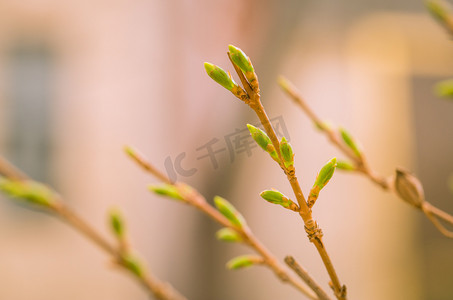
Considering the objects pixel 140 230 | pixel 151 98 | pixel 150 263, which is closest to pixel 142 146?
pixel 151 98

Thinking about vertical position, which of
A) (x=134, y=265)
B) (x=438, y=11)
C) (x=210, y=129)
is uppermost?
(x=210, y=129)

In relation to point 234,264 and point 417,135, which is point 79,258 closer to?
Answer: point 417,135

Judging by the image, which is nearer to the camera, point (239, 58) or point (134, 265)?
point (239, 58)

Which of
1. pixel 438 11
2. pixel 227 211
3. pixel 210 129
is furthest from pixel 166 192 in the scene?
pixel 210 129

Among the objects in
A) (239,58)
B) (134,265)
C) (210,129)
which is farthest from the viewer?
(210,129)

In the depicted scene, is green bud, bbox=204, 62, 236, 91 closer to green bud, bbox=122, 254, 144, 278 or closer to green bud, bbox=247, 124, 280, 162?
green bud, bbox=247, 124, 280, 162

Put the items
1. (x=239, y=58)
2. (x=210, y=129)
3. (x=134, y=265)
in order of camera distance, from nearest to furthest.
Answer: (x=239, y=58)
(x=134, y=265)
(x=210, y=129)

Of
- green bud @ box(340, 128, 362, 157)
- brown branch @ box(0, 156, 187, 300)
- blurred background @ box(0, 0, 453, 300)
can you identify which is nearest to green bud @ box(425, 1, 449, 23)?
green bud @ box(340, 128, 362, 157)

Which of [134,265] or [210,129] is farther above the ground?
[210,129]

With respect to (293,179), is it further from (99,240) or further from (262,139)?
(99,240)
